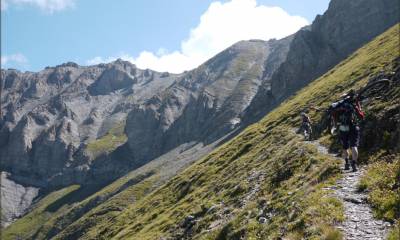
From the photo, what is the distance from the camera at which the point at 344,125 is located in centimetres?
2233

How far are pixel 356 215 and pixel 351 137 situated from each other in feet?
22.1

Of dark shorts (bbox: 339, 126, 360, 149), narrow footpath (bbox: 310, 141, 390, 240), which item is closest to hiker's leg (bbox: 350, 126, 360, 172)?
dark shorts (bbox: 339, 126, 360, 149)

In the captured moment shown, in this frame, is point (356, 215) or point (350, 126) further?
point (350, 126)

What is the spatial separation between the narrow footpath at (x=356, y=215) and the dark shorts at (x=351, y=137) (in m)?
1.72

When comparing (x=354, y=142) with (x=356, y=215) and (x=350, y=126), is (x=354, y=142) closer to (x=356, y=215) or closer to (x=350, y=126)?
(x=350, y=126)

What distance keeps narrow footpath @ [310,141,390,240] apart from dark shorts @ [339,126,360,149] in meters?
1.72

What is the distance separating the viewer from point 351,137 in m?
22.3

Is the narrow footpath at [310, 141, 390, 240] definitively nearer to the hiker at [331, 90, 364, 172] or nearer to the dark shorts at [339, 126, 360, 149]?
the hiker at [331, 90, 364, 172]

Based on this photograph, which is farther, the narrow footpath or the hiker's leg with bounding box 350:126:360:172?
the hiker's leg with bounding box 350:126:360:172

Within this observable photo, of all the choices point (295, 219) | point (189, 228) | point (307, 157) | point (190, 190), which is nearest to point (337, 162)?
point (307, 157)

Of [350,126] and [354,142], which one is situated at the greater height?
[350,126]

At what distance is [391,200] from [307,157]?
1356cm

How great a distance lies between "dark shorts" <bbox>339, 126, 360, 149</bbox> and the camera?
2217 cm

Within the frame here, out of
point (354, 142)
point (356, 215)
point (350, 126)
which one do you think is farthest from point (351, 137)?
point (356, 215)
